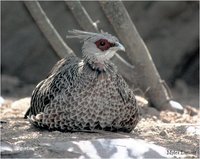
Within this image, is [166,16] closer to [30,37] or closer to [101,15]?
[101,15]

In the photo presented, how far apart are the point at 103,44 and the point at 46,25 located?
1.92m

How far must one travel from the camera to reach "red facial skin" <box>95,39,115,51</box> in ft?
19.6

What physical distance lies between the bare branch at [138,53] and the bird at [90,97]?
1.24 meters

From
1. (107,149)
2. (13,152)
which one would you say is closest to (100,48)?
(107,149)

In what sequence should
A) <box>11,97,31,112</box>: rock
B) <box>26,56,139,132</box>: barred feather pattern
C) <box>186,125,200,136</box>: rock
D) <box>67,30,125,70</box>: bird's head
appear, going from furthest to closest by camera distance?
<box>11,97,31,112</box>: rock < <box>186,125,200,136</box>: rock < <box>67,30,125,70</box>: bird's head < <box>26,56,139,132</box>: barred feather pattern

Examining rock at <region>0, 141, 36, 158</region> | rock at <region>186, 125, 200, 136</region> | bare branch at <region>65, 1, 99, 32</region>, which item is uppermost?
bare branch at <region>65, 1, 99, 32</region>

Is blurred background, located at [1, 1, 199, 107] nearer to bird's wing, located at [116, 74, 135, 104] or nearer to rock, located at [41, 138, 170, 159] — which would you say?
bird's wing, located at [116, 74, 135, 104]

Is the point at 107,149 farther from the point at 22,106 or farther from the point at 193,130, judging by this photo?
the point at 22,106

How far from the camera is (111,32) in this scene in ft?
33.4

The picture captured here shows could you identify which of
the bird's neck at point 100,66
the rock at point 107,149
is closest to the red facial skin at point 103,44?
the bird's neck at point 100,66

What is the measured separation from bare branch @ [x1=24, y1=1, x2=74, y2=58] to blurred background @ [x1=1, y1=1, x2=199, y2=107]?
2223 mm

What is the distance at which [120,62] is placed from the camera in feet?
26.1

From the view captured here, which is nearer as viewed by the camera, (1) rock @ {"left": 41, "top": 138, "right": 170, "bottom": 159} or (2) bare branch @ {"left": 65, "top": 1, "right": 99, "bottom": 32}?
(1) rock @ {"left": 41, "top": 138, "right": 170, "bottom": 159}

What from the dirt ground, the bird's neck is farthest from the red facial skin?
the dirt ground
